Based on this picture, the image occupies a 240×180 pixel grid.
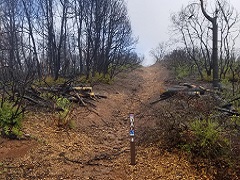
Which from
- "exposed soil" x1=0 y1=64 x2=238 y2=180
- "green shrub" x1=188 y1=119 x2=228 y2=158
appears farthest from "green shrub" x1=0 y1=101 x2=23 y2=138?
"green shrub" x1=188 y1=119 x2=228 y2=158

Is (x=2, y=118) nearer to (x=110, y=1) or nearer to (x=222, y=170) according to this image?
(x=222, y=170)

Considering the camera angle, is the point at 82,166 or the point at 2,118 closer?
the point at 82,166

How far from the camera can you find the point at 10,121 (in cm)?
639

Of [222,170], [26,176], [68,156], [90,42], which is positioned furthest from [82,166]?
[90,42]

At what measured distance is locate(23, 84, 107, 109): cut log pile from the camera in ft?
31.0

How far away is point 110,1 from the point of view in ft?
Result: 65.5

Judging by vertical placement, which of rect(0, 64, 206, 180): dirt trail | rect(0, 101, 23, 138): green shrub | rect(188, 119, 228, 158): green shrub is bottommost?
rect(0, 64, 206, 180): dirt trail

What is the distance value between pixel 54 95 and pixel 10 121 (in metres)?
3.66

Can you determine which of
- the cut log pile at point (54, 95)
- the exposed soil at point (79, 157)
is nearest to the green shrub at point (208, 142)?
the exposed soil at point (79, 157)

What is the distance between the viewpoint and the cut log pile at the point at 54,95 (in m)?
9.43

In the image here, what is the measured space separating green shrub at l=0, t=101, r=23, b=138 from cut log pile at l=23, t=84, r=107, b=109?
7.19ft

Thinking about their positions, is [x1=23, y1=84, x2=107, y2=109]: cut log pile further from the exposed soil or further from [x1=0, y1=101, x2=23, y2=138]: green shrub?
[x1=0, y1=101, x2=23, y2=138]: green shrub

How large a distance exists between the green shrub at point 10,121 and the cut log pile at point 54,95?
86.3 inches

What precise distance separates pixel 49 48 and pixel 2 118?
13636mm
